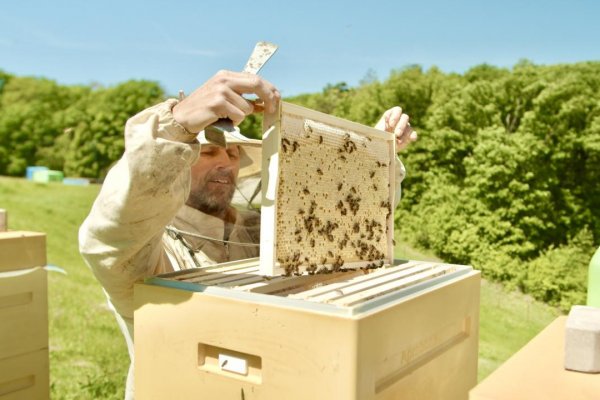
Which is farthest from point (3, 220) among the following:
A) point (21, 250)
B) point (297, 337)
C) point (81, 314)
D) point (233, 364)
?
point (81, 314)

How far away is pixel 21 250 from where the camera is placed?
2447 mm

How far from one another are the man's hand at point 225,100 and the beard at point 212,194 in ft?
3.20

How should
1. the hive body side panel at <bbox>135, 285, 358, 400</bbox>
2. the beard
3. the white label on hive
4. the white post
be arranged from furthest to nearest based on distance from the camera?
the white post < the beard < the white label on hive < the hive body side panel at <bbox>135, 285, 358, 400</bbox>

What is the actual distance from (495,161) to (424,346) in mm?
26874

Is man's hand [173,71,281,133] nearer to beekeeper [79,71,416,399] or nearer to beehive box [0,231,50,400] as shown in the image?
beekeeper [79,71,416,399]

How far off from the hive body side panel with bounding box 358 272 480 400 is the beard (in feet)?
3.99

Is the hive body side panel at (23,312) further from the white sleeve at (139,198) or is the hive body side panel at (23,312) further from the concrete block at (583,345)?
the concrete block at (583,345)

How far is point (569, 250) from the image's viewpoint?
963 inches

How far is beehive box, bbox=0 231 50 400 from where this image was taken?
2.37m

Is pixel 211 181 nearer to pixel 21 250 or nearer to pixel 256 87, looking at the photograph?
pixel 21 250

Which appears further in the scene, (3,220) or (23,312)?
(3,220)

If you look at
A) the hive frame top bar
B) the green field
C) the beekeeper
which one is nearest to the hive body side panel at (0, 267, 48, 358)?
the beekeeper

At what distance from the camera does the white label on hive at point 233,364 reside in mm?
1187

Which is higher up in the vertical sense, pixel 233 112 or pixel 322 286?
pixel 233 112
